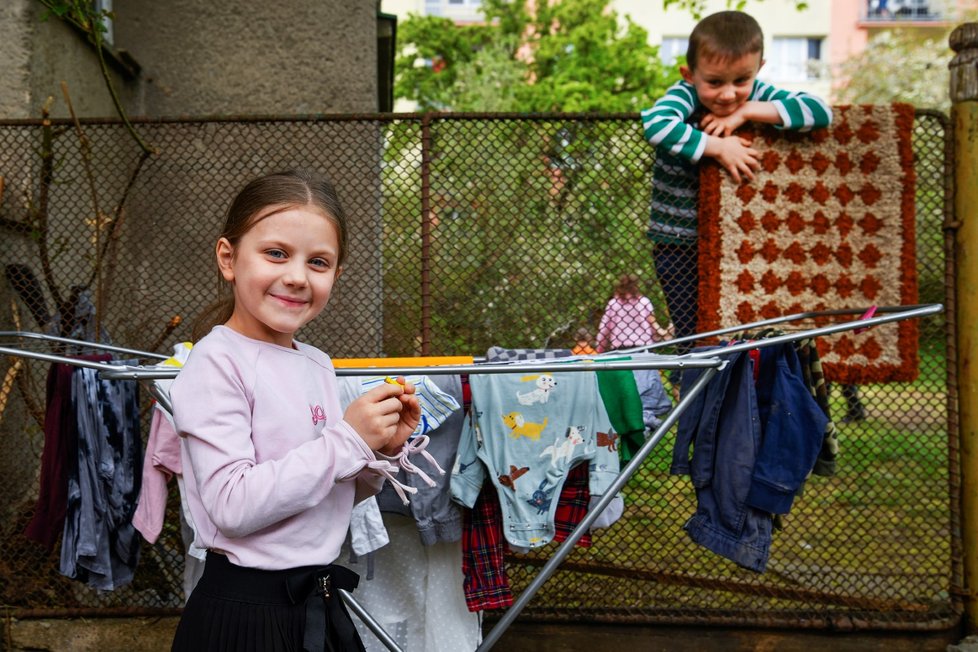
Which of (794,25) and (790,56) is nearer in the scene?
(794,25)

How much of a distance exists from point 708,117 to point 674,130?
173 mm

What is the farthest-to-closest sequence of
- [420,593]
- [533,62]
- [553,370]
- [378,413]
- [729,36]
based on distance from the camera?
[533,62], [729,36], [420,593], [553,370], [378,413]

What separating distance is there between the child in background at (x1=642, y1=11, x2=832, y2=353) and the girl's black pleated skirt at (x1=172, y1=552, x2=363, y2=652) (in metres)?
1.91

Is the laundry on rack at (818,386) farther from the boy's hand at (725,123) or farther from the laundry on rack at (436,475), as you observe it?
the laundry on rack at (436,475)

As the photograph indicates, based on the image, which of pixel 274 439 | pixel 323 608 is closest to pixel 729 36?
pixel 274 439

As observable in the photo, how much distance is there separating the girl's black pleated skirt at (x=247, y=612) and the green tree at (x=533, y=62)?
15.5 m

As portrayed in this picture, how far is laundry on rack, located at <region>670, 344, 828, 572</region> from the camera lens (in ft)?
8.43

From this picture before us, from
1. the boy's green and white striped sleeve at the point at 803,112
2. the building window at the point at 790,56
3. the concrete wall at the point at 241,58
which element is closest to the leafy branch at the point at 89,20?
the concrete wall at the point at 241,58

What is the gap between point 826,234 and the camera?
313 cm

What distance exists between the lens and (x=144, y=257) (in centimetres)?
364

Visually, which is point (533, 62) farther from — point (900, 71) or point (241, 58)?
point (241, 58)

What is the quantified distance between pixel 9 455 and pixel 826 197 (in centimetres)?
337

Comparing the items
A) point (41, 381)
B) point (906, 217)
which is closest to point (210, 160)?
point (41, 381)

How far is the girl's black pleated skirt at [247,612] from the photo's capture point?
162cm
